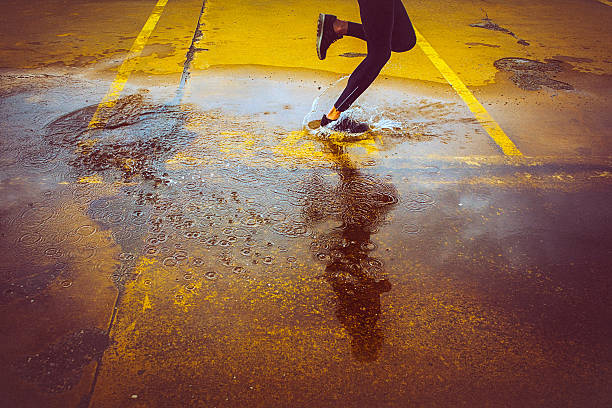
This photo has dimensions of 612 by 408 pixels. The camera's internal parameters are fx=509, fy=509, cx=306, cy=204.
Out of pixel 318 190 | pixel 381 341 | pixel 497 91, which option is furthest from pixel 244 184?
pixel 497 91

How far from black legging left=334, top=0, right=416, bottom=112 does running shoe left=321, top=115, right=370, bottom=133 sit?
0.48 feet

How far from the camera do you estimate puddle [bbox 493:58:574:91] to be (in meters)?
5.06

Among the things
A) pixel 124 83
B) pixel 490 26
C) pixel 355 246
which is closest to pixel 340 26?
pixel 355 246

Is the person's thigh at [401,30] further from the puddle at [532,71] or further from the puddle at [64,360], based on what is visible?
the puddle at [64,360]

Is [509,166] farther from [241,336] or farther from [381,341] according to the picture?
[241,336]

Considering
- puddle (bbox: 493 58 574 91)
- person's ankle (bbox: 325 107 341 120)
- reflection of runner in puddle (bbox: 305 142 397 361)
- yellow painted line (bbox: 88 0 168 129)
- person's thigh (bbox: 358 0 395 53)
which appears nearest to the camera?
reflection of runner in puddle (bbox: 305 142 397 361)

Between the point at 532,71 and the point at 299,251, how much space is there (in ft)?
13.3

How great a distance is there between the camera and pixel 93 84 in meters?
4.90

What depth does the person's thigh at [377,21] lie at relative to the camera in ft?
11.7

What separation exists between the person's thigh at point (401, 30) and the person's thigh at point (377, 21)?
123 mm

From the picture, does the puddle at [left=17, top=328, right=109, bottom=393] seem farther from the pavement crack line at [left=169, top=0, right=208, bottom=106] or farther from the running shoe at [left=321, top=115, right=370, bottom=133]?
the pavement crack line at [left=169, top=0, right=208, bottom=106]

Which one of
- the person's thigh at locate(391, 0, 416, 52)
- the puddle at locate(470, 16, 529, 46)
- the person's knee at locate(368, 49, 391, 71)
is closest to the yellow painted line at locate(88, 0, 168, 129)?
the person's knee at locate(368, 49, 391, 71)

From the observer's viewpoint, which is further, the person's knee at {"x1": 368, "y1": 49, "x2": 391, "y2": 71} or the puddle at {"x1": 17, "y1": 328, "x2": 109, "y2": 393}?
the person's knee at {"x1": 368, "y1": 49, "x2": 391, "y2": 71}

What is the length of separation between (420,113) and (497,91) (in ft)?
3.36
